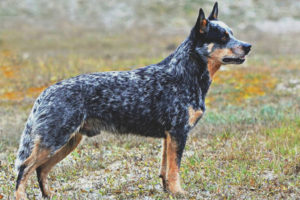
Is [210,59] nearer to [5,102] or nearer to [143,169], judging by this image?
[143,169]

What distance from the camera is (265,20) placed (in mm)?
44500

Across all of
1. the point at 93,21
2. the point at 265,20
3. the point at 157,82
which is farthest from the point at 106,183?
the point at 265,20

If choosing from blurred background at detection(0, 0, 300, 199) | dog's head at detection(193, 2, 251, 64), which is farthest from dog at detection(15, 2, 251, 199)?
blurred background at detection(0, 0, 300, 199)

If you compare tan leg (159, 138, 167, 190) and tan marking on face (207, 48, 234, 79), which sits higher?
tan marking on face (207, 48, 234, 79)

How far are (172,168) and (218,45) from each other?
203cm

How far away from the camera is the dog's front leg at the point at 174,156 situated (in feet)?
20.5

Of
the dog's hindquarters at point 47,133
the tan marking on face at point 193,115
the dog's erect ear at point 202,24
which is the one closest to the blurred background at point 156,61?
the dog's hindquarters at point 47,133

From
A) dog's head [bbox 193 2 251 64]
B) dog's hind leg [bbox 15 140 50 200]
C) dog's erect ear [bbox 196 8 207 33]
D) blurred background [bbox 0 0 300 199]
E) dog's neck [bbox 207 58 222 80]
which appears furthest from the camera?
blurred background [bbox 0 0 300 199]

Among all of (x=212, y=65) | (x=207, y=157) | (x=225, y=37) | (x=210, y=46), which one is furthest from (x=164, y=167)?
(x=225, y=37)

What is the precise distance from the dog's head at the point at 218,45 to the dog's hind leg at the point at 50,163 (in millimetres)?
2411

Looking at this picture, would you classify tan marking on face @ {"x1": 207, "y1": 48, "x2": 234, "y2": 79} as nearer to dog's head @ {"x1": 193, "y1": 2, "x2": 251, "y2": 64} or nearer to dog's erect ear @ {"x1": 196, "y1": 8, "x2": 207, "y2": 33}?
dog's head @ {"x1": 193, "y1": 2, "x2": 251, "y2": 64}

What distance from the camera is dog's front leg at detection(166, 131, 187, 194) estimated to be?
20.5 ft

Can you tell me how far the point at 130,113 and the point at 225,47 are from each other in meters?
1.79

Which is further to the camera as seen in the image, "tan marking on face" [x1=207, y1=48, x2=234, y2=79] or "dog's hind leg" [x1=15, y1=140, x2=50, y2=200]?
"tan marking on face" [x1=207, y1=48, x2=234, y2=79]
